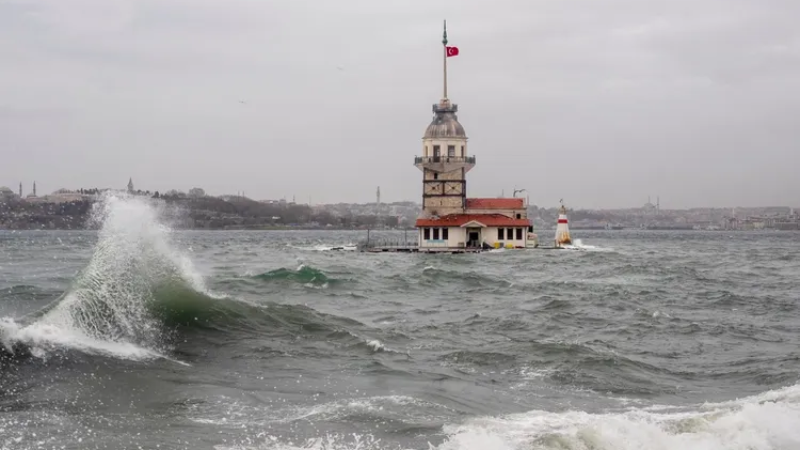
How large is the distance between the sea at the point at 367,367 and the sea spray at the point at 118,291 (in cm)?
5

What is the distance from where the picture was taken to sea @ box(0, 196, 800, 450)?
11.3m

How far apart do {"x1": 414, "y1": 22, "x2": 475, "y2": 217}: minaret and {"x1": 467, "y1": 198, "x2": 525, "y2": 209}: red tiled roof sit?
956 millimetres

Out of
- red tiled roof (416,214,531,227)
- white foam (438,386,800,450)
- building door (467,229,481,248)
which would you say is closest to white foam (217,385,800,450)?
white foam (438,386,800,450)

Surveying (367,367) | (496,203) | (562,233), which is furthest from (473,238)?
(367,367)

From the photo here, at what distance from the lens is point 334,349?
1789cm

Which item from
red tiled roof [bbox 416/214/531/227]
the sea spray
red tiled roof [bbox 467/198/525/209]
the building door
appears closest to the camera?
the sea spray

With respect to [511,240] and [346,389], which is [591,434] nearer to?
[346,389]

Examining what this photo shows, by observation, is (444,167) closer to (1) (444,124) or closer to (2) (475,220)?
(1) (444,124)

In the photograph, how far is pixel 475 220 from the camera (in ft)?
199

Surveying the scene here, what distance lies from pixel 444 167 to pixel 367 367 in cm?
5068

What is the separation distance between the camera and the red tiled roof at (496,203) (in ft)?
215

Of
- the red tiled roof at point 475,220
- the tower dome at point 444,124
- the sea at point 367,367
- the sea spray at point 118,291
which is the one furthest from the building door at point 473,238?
the sea spray at point 118,291

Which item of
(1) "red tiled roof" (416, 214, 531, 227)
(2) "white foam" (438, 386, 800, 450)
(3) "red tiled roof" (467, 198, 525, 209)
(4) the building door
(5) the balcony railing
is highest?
(5) the balcony railing

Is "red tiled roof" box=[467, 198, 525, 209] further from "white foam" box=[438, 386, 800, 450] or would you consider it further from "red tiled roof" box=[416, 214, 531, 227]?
"white foam" box=[438, 386, 800, 450]
